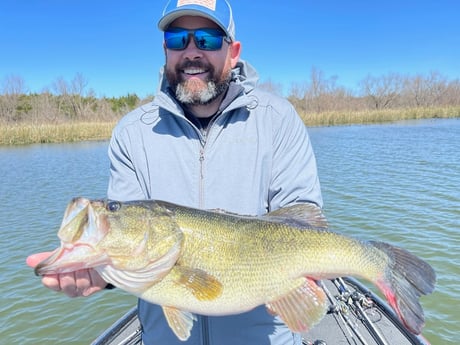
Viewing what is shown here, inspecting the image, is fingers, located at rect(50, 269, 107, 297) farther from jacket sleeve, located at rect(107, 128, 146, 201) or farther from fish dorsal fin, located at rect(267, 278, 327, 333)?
fish dorsal fin, located at rect(267, 278, 327, 333)

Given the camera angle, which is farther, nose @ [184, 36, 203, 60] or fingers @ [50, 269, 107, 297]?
nose @ [184, 36, 203, 60]

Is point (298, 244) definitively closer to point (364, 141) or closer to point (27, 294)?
point (27, 294)

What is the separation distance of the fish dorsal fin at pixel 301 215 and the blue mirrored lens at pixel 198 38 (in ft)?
4.05

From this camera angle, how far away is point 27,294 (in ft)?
24.0

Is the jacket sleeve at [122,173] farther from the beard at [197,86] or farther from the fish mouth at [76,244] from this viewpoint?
the fish mouth at [76,244]

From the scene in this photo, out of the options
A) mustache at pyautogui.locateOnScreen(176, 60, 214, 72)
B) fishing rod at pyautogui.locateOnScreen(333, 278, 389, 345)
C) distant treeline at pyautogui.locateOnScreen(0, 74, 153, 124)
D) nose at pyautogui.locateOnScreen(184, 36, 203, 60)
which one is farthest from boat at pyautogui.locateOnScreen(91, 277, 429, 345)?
distant treeline at pyautogui.locateOnScreen(0, 74, 153, 124)

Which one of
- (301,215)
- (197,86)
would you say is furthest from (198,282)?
(197,86)

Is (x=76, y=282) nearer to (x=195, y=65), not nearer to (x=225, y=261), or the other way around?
(x=225, y=261)

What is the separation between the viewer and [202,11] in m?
2.55

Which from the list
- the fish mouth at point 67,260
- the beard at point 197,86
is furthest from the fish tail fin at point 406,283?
the fish mouth at point 67,260

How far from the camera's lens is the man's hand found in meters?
1.94

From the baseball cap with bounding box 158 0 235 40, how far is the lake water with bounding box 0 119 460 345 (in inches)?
209

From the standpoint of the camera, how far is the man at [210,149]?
2404 mm

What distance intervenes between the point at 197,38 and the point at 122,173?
1.05 meters
